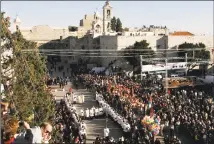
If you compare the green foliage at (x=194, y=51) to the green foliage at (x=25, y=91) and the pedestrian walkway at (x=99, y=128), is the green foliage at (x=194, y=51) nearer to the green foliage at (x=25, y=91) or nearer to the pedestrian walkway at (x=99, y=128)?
the pedestrian walkway at (x=99, y=128)

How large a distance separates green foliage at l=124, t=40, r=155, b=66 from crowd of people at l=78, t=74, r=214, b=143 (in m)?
14.2

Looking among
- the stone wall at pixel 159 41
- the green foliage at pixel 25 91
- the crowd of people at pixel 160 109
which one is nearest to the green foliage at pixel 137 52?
the stone wall at pixel 159 41

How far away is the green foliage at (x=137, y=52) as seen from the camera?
4462 centimetres

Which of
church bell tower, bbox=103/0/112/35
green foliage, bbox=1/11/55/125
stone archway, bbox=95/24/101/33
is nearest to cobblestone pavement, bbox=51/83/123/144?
green foliage, bbox=1/11/55/125

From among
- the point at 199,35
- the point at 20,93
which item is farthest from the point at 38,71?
the point at 199,35

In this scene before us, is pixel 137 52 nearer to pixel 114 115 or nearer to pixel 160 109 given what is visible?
pixel 160 109

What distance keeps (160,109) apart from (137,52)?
24980 mm

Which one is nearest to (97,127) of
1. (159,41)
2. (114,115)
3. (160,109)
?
(114,115)

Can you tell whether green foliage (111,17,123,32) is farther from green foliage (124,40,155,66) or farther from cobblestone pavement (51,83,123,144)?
cobblestone pavement (51,83,123,144)

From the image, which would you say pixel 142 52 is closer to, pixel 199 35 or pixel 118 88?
pixel 199 35

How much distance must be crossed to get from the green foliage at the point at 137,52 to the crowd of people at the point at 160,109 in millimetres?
14247

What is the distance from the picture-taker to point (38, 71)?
22.5m

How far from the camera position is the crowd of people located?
16.9m

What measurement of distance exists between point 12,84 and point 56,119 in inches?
126
